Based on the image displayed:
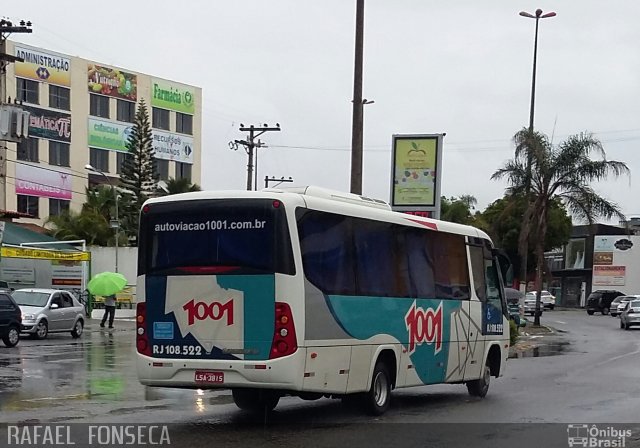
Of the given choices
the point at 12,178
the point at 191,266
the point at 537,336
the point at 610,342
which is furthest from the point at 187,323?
the point at 12,178

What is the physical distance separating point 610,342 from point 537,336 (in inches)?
159

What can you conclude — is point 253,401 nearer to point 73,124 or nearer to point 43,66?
point 43,66

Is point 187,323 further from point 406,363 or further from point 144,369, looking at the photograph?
point 406,363

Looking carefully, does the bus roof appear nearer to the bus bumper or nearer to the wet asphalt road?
the bus bumper

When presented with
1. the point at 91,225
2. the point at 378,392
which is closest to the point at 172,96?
the point at 91,225

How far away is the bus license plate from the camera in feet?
39.3

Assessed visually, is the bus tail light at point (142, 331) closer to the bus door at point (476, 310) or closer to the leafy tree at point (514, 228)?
the bus door at point (476, 310)

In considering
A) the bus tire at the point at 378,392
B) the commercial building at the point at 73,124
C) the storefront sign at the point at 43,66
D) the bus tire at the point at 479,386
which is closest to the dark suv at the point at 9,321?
the bus tire at the point at 479,386

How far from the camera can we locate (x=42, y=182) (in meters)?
76.9

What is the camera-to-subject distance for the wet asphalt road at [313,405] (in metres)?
12.3

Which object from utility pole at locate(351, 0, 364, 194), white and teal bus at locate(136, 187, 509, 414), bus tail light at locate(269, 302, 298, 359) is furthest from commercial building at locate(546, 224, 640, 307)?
bus tail light at locate(269, 302, 298, 359)

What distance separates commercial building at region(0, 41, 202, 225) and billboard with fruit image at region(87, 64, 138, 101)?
0.08m

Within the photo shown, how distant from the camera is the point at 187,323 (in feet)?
40.3

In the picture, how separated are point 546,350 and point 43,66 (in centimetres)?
5449
